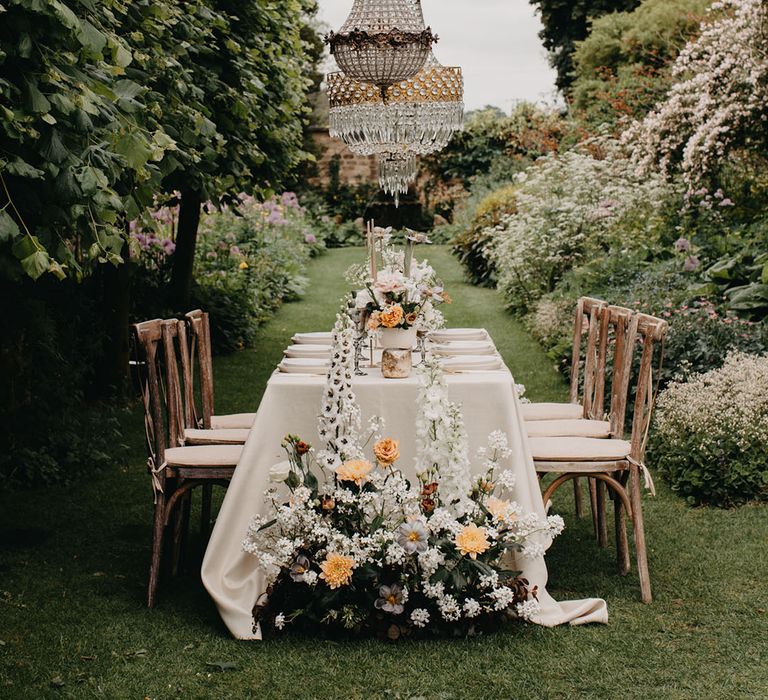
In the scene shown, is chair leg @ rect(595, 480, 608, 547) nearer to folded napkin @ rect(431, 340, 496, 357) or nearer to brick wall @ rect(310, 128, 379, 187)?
folded napkin @ rect(431, 340, 496, 357)

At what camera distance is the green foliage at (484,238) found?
49.0 feet

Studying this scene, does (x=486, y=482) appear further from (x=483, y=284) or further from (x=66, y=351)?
(x=483, y=284)

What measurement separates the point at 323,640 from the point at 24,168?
6.59ft

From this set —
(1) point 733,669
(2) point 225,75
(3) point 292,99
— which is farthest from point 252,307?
(1) point 733,669

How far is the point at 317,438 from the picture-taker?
4.03 m

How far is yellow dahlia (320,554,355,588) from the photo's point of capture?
3.71m

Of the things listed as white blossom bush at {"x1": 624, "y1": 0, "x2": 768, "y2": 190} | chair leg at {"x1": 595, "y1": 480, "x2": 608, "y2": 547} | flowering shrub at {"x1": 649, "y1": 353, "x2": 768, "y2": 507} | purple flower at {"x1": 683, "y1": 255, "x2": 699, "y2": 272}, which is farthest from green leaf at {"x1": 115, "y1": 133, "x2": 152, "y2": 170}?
white blossom bush at {"x1": 624, "y1": 0, "x2": 768, "y2": 190}

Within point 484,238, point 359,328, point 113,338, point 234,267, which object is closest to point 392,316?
point 359,328

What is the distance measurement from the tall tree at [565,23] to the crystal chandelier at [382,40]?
19.2 metres

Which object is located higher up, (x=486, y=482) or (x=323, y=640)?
(x=486, y=482)

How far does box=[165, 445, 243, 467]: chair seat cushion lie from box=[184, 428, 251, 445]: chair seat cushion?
294 mm

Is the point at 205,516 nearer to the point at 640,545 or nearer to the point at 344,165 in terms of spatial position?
the point at 640,545

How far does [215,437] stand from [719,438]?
2842mm

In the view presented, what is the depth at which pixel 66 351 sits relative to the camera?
710cm
